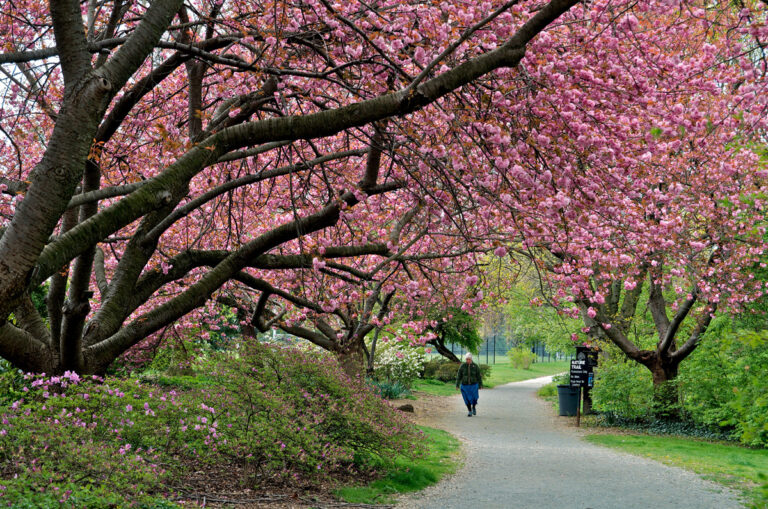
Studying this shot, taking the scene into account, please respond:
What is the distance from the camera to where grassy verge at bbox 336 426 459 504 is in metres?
6.85

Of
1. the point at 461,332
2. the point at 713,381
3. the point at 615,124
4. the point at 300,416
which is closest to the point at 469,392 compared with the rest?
the point at 713,381

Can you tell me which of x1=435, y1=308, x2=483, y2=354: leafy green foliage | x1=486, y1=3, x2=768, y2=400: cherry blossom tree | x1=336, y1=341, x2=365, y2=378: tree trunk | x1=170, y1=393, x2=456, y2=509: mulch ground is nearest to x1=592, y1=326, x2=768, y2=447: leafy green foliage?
x1=486, y1=3, x2=768, y2=400: cherry blossom tree

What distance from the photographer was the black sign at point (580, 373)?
671 inches

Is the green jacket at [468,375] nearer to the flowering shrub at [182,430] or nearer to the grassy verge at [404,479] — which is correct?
the grassy verge at [404,479]

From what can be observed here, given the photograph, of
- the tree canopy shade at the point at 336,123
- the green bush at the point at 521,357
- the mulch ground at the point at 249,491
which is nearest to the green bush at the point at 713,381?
the tree canopy shade at the point at 336,123

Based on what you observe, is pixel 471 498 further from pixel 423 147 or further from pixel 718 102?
pixel 718 102

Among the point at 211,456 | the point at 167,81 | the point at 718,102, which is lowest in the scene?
the point at 211,456

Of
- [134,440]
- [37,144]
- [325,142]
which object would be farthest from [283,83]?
[37,144]

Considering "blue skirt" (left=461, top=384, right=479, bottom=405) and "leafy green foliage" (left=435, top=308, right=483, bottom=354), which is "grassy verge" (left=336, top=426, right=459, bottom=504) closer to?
"blue skirt" (left=461, top=384, right=479, bottom=405)

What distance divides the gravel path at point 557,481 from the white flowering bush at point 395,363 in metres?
7.89

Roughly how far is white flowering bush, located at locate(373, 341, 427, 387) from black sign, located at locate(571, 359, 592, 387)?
6605mm

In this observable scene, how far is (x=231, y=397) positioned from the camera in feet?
21.7

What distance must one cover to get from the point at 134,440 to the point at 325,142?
18.3 ft

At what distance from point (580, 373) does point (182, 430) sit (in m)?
13.7
